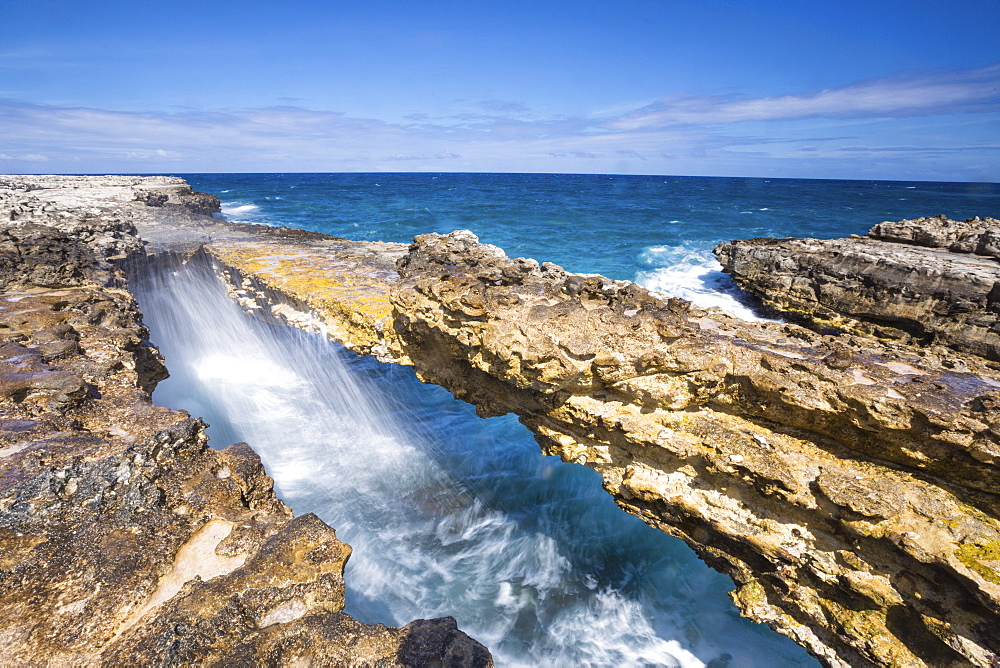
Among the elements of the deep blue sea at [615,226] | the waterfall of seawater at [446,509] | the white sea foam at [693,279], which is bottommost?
the waterfall of seawater at [446,509]

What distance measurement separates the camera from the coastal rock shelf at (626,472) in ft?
10.6

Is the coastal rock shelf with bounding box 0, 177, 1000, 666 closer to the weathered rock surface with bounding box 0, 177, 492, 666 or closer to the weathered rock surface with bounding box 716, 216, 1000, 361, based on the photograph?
the weathered rock surface with bounding box 0, 177, 492, 666

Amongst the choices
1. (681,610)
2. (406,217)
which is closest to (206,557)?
(681,610)

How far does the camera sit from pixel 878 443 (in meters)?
4.42

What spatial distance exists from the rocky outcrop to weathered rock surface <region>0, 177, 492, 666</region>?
2878 mm

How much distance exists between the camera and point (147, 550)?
137 inches

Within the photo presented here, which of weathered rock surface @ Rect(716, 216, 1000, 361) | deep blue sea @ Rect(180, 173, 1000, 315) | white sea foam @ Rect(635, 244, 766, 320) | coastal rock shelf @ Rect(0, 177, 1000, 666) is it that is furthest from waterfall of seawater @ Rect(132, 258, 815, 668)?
deep blue sea @ Rect(180, 173, 1000, 315)

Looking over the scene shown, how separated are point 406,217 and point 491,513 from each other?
1288 inches

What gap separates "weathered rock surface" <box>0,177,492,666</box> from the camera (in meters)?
2.92

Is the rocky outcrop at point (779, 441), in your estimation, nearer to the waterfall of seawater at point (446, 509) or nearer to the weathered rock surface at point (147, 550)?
the waterfall of seawater at point (446, 509)

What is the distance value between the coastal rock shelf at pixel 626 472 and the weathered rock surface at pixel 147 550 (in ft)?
0.06

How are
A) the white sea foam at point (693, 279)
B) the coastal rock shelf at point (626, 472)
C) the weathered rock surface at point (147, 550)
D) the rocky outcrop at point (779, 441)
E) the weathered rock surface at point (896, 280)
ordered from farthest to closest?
1. the white sea foam at point (693, 279)
2. the weathered rock surface at point (896, 280)
3. the rocky outcrop at point (779, 441)
4. the coastal rock shelf at point (626, 472)
5. the weathered rock surface at point (147, 550)

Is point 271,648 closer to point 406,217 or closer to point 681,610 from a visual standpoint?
point 681,610

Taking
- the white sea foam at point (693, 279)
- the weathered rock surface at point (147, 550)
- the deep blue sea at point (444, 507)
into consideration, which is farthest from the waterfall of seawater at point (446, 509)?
the white sea foam at point (693, 279)
